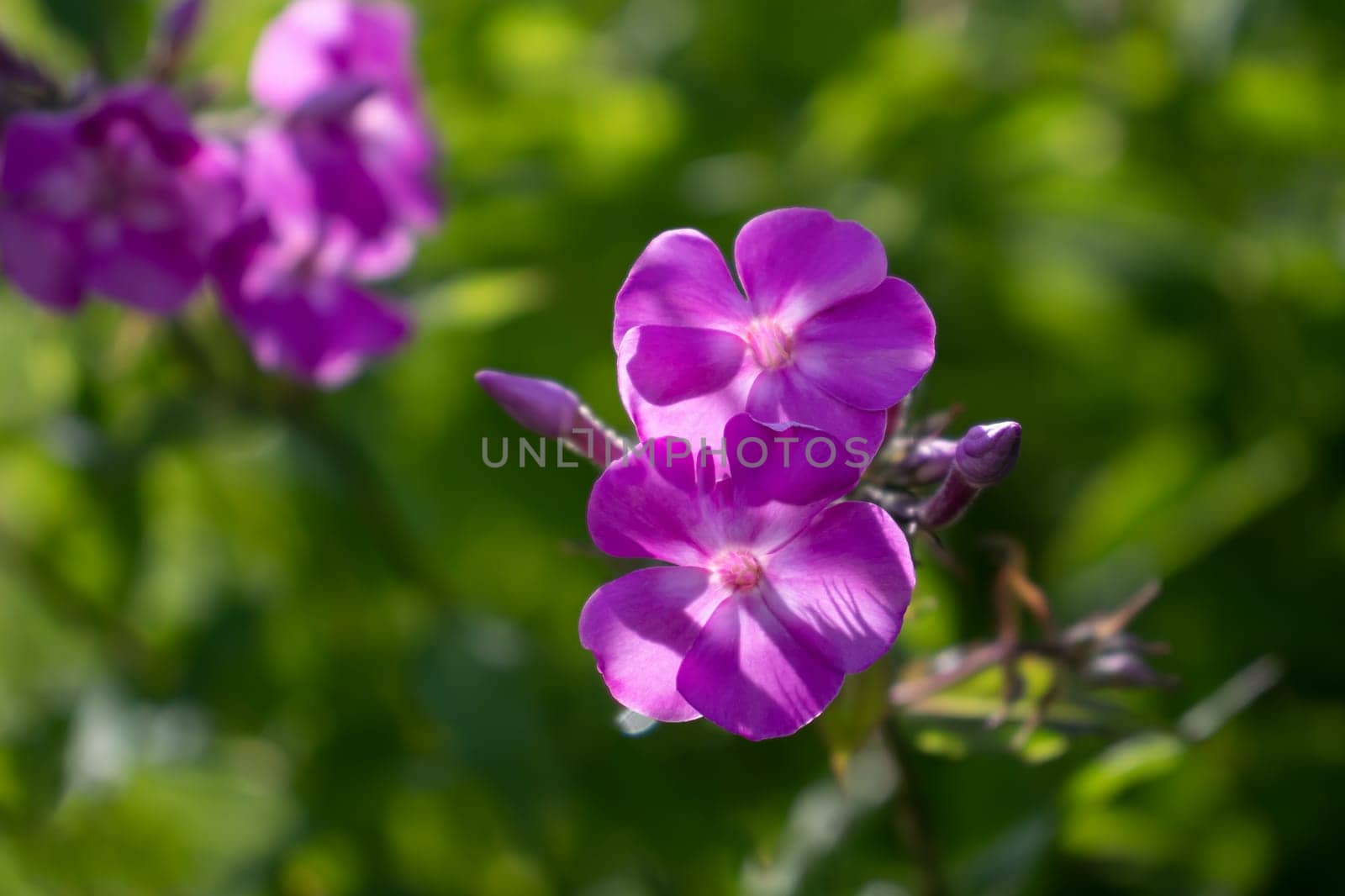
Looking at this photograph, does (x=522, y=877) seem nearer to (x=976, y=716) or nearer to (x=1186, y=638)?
(x=976, y=716)

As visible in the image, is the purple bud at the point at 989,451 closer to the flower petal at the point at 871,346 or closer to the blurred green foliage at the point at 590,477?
the flower petal at the point at 871,346

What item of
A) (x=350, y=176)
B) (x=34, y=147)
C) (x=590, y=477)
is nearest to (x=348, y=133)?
(x=350, y=176)

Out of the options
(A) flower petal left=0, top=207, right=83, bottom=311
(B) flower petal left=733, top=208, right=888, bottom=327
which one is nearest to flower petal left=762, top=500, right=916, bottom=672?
(B) flower petal left=733, top=208, right=888, bottom=327

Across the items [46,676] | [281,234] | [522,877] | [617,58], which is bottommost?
[522,877]

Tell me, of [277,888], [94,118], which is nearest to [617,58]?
[94,118]

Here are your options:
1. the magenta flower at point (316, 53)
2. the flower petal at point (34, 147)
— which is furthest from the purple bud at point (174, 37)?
the flower petal at point (34, 147)

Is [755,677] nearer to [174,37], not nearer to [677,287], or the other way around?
[677,287]

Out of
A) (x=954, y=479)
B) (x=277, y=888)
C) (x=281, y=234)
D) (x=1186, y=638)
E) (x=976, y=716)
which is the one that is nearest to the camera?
(x=954, y=479)
